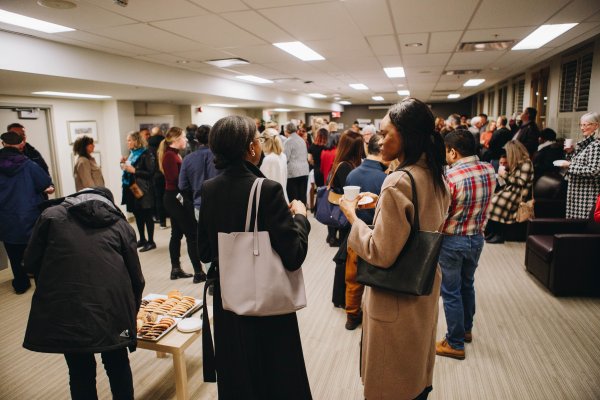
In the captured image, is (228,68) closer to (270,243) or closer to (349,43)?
(349,43)

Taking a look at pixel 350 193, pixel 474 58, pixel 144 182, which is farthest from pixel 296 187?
pixel 350 193

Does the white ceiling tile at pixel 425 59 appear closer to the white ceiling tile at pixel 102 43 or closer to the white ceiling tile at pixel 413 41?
the white ceiling tile at pixel 413 41

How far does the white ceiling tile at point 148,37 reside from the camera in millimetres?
3730

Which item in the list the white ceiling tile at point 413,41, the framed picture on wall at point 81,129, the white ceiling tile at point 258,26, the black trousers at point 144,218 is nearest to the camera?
the white ceiling tile at point 258,26

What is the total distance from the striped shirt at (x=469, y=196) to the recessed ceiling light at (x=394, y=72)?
5.15 metres

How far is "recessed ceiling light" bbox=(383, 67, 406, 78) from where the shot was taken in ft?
23.6

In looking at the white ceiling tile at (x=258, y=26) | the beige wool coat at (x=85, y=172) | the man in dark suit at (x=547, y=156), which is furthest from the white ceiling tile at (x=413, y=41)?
the beige wool coat at (x=85, y=172)

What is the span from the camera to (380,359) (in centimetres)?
148

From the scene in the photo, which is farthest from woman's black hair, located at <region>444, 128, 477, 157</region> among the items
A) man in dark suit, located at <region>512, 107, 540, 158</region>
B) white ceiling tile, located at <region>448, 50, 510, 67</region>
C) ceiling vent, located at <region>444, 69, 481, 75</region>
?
ceiling vent, located at <region>444, 69, 481, 75</region>

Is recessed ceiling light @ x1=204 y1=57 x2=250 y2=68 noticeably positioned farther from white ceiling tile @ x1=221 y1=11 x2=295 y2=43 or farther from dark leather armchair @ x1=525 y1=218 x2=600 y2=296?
dark leather armchair @ x1=525 y1=218 x2=600 y2=296

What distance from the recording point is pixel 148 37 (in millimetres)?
4086

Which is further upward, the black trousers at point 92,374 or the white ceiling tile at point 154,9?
the white ceiling tile at point 154,9

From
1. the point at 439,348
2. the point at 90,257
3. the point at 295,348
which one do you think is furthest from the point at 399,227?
the point at 439,348

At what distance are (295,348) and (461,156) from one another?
1.73m
